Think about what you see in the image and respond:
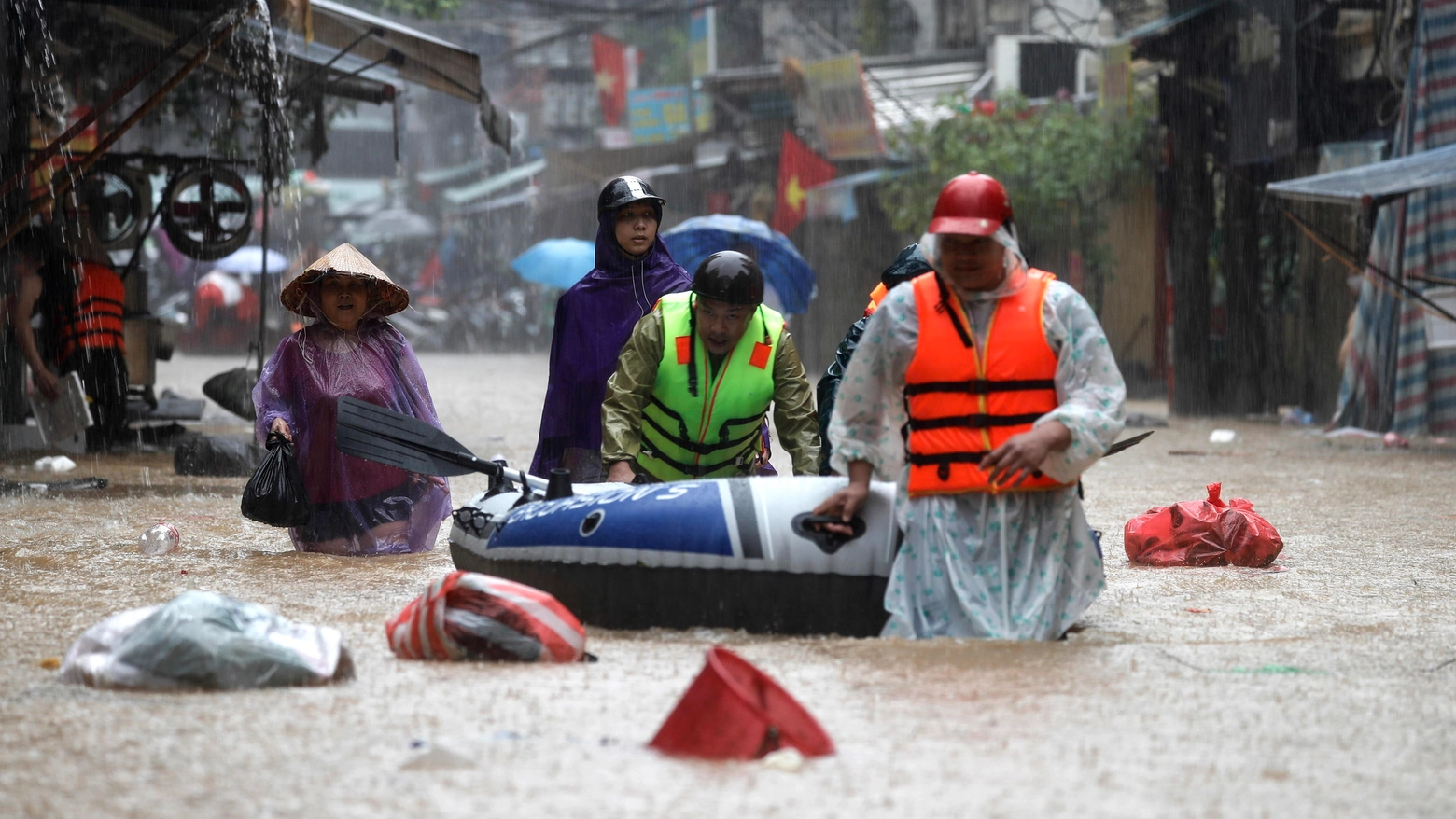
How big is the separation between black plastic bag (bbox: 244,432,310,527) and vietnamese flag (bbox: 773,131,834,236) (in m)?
18.5

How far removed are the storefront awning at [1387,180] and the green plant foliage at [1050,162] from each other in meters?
7.44

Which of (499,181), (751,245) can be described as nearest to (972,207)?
(751,245)

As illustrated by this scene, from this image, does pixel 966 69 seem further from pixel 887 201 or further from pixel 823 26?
pixel 823 26

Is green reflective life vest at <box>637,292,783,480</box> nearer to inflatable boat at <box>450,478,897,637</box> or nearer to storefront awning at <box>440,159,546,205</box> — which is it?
inflatable boat at <box>450,478,897,637</box>

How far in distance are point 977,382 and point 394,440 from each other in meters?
2.40

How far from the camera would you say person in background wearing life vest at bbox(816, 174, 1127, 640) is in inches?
171

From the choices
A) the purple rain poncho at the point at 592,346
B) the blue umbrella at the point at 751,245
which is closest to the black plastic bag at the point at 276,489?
the purple rain poncho at the point at 592,346

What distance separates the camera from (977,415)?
4340 mm

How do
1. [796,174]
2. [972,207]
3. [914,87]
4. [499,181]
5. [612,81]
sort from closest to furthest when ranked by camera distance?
[972,207], [796,174], [914,87], [612,81], [499,181]

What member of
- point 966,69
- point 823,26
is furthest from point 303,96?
point 823,26

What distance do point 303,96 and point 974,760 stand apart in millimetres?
10623

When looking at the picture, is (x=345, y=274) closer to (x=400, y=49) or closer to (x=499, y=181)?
(x=400, y=49)

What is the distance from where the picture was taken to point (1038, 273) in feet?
14.8

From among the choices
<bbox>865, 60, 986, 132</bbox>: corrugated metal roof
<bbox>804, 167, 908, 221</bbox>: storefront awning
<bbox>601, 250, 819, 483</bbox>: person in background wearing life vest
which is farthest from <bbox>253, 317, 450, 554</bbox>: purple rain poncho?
<bbox>865, 60, 986, 132</bbox>: corrugated metal roof
